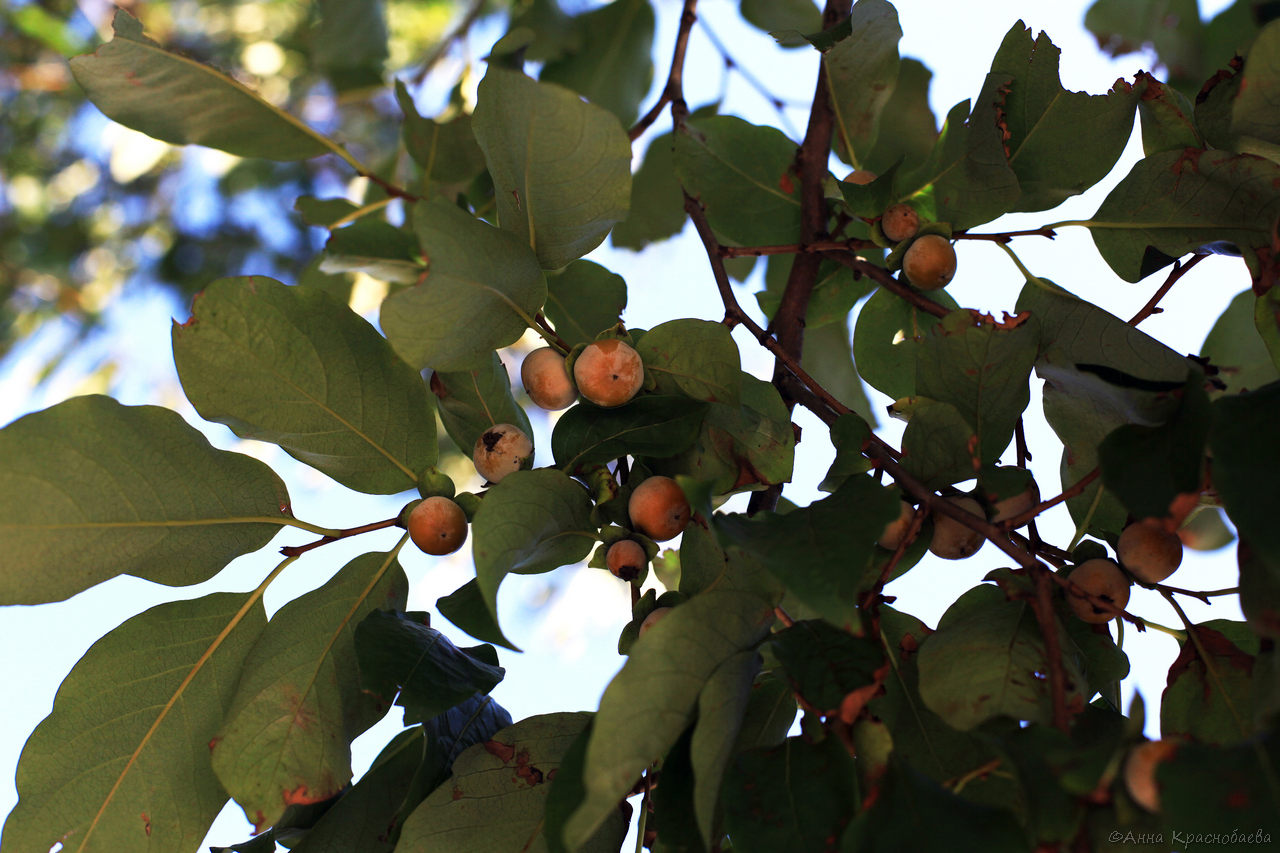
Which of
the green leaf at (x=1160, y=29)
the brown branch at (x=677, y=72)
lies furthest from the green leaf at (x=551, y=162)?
the green leaf at (x=1160, y=29)

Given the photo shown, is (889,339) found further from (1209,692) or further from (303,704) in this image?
(303,704)

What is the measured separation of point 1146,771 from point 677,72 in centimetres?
60

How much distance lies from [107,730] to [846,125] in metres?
0.52

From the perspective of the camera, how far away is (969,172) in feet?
1.51

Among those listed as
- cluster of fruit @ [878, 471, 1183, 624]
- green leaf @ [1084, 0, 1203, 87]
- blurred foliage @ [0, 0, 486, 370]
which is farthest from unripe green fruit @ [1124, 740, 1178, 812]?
blurred foliage @ [0, 0, 486, 370]

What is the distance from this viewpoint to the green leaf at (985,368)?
15.6 inches

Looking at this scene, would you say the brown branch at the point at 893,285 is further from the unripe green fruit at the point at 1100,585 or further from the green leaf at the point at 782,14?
the green leaf at the point at 782,14

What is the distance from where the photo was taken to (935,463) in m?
0.40

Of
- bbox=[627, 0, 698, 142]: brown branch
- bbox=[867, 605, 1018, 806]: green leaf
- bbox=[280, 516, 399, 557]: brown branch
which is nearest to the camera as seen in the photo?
bbox=[867, 605, 1018, 806]: green leaf

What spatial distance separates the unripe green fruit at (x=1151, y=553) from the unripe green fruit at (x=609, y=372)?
221 mm

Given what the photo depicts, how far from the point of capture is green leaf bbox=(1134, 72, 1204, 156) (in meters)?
0.46

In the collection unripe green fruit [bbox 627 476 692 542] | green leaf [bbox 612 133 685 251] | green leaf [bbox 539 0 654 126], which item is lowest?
unripe green fruit [bbox 627 476 692 542]

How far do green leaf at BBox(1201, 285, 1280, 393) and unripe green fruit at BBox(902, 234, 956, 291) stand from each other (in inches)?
9.6

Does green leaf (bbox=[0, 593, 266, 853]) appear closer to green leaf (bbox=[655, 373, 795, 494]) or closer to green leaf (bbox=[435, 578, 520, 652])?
green leaf (bbox=[435, 578, 520, 652])
